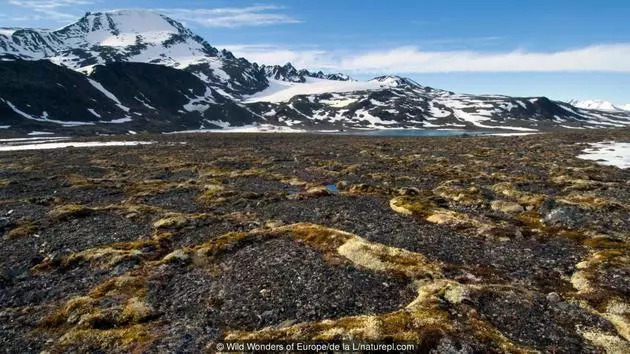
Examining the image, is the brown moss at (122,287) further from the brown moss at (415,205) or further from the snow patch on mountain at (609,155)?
the snow patch on mountain at (609,155)

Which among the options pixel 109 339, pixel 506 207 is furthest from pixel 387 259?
pixel 506 207

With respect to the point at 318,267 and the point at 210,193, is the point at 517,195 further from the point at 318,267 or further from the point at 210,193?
the point at 210,193

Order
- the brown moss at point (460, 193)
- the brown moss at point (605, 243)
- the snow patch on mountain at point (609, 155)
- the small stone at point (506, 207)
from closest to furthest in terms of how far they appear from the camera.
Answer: the brown moss at point (605, 243) < the small stone at point (506, 207) < the brown moss at point (460, 193) < the snow patch on mountain at point (609, 155)

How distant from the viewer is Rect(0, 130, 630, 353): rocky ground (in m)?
20.1

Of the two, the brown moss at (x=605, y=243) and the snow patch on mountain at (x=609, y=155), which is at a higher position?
the snow patch on mountain at (x=609, y=155)

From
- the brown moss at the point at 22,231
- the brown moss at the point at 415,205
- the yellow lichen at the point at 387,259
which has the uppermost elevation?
the yellow lichen at the point at 387,259

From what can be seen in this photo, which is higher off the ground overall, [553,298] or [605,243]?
[605,243]

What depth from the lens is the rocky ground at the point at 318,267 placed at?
20062 millimetres

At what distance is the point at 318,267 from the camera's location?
88.3 feet

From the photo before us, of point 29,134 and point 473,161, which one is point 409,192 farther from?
point 29,134

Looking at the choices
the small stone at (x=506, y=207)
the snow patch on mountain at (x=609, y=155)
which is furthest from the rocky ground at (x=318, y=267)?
the snow patch on mountain at (x=609, y=155)

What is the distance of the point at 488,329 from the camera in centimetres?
1955

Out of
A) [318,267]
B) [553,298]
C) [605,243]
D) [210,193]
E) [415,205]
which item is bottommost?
[210,193]

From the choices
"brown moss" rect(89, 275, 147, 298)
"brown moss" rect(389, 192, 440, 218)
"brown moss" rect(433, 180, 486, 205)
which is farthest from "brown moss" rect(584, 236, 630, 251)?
"brown moss" rect(89, 275, 147, 298)
